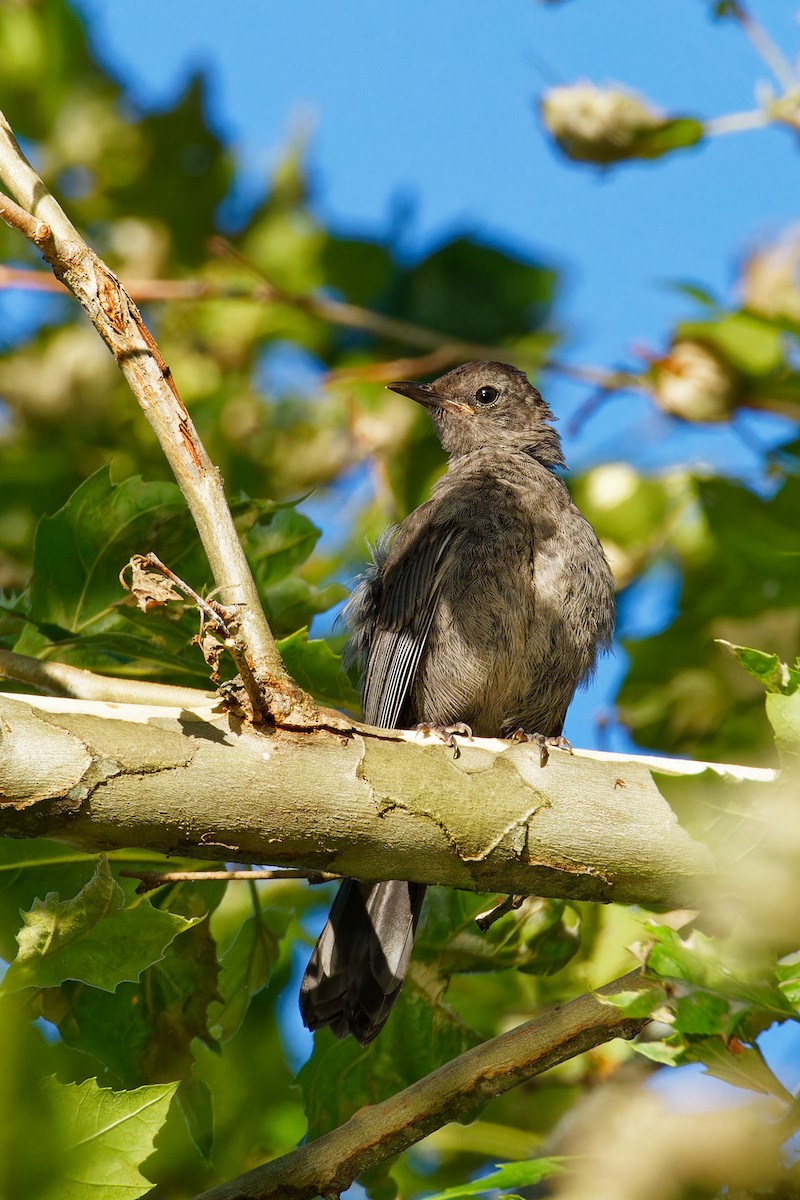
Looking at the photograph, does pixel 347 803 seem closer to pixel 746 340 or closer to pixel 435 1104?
pixel 435 1104

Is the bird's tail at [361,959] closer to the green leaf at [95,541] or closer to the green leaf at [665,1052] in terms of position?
the green leaf at [95,541]

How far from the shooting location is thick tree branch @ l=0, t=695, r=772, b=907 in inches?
90.0

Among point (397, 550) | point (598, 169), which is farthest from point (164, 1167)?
point (598, 169)

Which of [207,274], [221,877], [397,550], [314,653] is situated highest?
[207,274]

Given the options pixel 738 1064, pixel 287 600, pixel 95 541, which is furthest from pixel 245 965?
pixel 738 1064

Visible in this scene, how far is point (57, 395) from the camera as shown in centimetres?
554

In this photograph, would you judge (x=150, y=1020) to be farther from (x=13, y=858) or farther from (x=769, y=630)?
(x=769, y=630)

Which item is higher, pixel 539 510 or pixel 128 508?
pixel 539 510

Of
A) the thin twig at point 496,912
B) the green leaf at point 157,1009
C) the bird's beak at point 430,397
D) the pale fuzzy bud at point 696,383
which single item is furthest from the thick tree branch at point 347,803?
the bird's beak at point 430,397

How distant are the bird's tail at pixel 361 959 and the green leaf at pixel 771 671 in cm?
153

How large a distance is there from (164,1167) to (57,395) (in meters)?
3.18

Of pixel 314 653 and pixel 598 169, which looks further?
pixel 598 169

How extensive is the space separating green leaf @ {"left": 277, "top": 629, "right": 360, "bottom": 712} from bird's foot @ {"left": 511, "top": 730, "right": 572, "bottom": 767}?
53 centimetres

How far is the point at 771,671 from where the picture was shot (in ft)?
7.07
